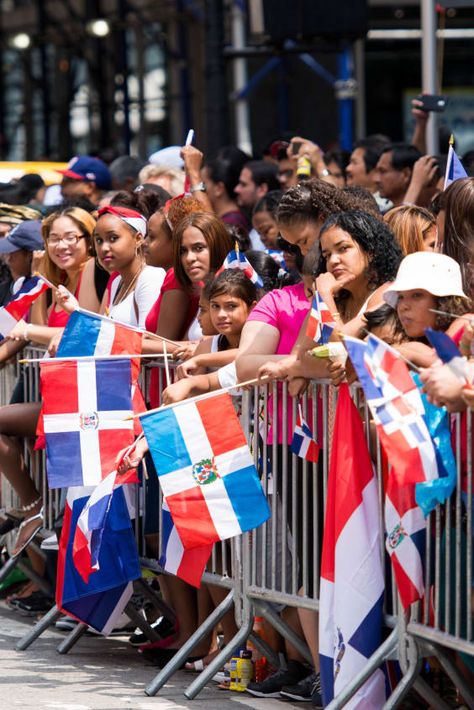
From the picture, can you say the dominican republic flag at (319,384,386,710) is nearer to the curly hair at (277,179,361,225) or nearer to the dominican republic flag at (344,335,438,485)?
the dominican republic flag at (344,335,438,485)

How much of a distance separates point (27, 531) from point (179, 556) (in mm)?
1927

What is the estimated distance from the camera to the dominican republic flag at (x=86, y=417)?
786cm

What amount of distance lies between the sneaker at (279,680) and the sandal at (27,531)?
7.46 feet

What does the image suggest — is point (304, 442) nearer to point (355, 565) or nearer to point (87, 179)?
point (355, 565)

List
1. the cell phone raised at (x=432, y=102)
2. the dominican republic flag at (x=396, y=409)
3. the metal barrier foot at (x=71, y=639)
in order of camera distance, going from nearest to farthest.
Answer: the dominican republic flag at (x=396, y=409) → the metal barrier foot at (x=71, y=639) → the cell phone raised at (x=432, y=102)

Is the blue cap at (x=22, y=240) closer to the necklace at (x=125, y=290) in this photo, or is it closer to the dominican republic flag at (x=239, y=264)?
the necklace at (x=125, y=290)

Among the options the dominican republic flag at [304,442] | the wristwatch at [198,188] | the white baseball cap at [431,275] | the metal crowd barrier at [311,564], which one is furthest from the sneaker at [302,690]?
the wristwatch at [198,188]

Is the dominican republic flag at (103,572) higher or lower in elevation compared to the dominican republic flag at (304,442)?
lower

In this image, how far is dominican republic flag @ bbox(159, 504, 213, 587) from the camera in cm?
745

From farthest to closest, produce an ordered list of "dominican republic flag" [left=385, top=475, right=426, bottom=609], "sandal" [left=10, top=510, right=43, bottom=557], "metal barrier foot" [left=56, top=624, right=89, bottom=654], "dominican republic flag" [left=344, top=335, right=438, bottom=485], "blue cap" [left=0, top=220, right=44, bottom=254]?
"blue cap" [left=0, top=220, right=44, bottom=254], "sandal" [left=10, top=510, right=43, bottom=557], "metal barrier foot" [left=56, top=624, right=89, bottom=654], "dominican republic flag" [left=385, top=475, right=426, bottom=609], "dominican republic flag" [left=344, top=335, right=438, bottom=485]

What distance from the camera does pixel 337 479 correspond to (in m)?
6.49

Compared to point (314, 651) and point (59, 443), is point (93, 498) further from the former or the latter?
point (314, 651)

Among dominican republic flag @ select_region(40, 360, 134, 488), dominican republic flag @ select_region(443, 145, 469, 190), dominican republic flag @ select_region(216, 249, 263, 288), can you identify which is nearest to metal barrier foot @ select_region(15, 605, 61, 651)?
dominican republic flag @ select_region(40, 360, 134, 488)

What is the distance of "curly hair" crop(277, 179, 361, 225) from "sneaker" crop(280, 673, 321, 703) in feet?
6.73
